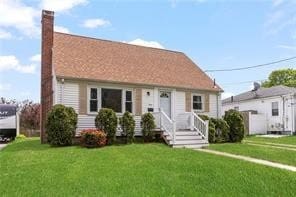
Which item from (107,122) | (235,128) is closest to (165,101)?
(235,128)

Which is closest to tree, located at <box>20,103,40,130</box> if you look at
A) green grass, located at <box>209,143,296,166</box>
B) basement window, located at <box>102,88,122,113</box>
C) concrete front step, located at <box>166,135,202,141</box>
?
basement window, located at <box>102,88,122,113</box>

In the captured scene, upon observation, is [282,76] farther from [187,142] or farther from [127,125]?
[127,125]

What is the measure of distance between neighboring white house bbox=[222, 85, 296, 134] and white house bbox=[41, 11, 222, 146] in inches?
396

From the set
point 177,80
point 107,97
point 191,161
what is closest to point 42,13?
point 107,97

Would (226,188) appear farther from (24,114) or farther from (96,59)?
(24,114)

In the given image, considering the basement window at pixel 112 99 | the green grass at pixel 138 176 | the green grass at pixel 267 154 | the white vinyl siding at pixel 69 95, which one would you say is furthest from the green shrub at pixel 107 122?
the green grass at pixel 267 154

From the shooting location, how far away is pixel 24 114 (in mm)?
39812

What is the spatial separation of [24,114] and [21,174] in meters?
30.5

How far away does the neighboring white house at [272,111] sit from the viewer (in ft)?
102

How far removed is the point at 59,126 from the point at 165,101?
22.7ft

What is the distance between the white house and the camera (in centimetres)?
1869

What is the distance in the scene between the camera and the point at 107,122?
693 inches

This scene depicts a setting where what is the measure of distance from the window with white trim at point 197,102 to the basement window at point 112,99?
4897 mm

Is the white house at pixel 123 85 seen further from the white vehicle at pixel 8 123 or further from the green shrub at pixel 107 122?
the white vehicle at pixel 8 123
